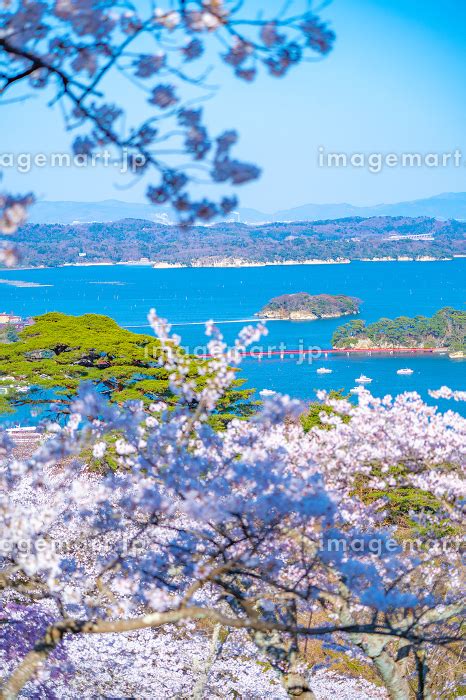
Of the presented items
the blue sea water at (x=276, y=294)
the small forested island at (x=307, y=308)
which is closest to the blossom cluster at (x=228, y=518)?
the blue sea water at (x=276, y=294)

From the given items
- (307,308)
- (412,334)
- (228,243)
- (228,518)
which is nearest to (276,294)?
(307,308)

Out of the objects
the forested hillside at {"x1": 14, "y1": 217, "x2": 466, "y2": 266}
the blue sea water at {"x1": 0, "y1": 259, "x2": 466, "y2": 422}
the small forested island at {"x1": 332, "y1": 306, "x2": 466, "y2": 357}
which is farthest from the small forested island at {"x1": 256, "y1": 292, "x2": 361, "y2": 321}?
the forested hillside at {"x1": 14, "y1": 217, "x2": 466, "y2": 266}

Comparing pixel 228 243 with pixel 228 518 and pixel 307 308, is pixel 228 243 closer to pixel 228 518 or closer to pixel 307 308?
pixel 307 308

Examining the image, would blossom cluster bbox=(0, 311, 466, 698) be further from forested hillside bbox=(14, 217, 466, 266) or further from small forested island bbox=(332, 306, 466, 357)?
forested hillside bbox=(14, 217, 466, 266)

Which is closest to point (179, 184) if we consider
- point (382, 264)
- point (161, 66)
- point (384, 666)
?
point (161, 66)

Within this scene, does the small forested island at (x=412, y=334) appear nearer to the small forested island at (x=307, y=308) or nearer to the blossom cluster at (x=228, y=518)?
the small forested island at (x=307, y=308)

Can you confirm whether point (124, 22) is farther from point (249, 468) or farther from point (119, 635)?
point (119, 635)
